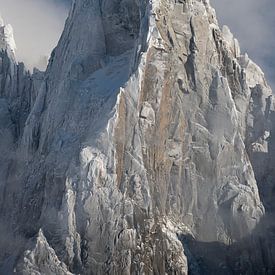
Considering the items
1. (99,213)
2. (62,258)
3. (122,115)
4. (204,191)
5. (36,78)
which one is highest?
(36,78)

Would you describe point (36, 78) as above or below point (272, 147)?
above

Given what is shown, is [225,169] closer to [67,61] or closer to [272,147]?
[272,147]

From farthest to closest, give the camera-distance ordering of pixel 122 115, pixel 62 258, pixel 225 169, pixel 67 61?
pixel 67 61 < pixel 225 169 < pixel 122 115 < pixel 62 258

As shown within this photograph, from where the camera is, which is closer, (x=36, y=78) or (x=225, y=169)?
(x=225, y=169)

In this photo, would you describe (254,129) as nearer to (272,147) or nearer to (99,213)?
(272,147)

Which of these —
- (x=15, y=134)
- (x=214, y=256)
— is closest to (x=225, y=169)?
(x=214, y=256)

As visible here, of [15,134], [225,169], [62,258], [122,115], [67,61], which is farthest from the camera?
[15,134]
